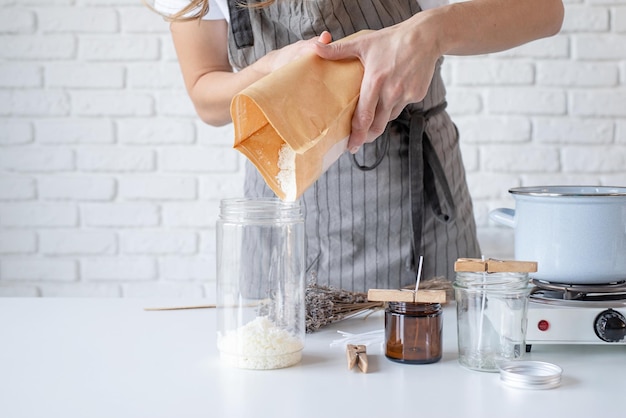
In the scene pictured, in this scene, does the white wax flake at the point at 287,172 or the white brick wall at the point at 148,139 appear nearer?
the white wax flake at the point at 287,172

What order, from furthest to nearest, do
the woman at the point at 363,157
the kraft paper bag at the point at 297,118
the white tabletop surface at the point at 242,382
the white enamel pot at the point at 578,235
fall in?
the woman at the point at 363,157
the white enamel pot at the point at 578,235
the kraft paper bag at the point at 297,118
the white tabletop surface at the point at 242,382

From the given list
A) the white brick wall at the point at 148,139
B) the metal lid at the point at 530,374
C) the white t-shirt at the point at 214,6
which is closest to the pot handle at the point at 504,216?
the metal lid at the point at 530,374

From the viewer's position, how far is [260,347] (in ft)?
3.26

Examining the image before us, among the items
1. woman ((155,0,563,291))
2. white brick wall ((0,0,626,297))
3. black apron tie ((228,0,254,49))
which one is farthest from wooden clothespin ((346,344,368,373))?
white brick wall ((0,0,626,297))

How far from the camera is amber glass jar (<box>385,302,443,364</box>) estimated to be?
3.25 ft

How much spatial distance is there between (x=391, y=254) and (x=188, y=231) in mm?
1030

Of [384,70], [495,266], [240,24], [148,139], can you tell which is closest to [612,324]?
[495,266]

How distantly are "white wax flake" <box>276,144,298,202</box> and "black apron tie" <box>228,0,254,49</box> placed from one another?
1.96ft

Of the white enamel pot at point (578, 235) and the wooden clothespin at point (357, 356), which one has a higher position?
the white enamel pot at point (578, 235)

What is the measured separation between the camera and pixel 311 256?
1577 mm

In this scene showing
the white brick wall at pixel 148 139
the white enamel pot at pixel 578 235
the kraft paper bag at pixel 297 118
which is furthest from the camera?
the white brick wall at pixel 148 139

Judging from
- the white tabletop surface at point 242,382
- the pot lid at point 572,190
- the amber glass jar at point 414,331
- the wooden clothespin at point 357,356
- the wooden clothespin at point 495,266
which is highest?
the pot lid at point 572,190

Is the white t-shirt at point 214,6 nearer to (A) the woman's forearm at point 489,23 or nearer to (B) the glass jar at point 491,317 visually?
(A) the woman's forearm at point 489,23

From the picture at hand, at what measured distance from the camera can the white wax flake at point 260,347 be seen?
3.26 feet
